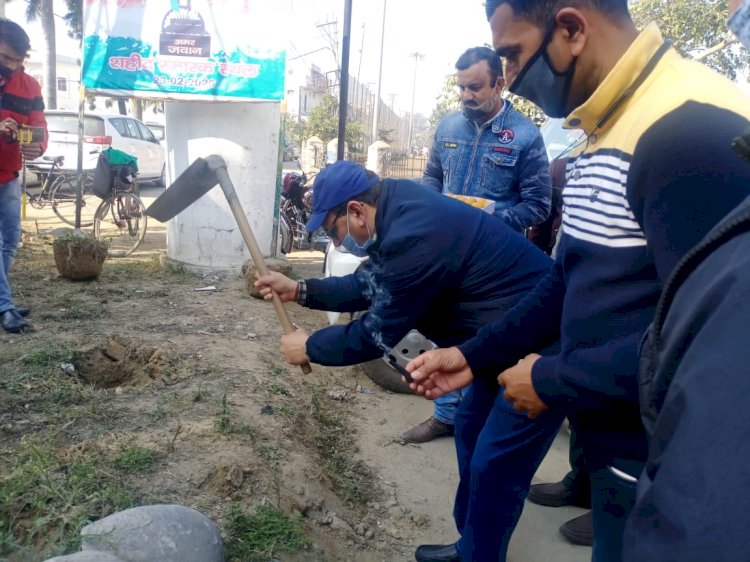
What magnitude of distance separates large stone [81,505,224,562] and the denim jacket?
219cm

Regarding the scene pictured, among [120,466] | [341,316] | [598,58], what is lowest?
[341,316]

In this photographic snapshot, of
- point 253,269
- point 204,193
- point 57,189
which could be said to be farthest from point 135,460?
point 57,189

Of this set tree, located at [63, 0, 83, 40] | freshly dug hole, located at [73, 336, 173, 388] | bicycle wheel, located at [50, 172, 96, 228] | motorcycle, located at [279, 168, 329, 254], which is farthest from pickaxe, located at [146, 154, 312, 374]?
tree, located at [63, 0, 83, 40]

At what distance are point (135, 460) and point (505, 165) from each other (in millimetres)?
2387

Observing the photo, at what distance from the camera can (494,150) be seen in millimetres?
3584

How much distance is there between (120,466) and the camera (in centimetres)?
266

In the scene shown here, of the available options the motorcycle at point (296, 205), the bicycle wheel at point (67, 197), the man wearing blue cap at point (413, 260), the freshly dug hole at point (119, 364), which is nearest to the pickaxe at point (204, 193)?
the man wearing blue cap at point (413, 260)

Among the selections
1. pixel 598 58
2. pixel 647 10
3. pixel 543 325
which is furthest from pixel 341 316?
pixel 647 10

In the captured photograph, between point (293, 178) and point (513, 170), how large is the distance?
20.9ft

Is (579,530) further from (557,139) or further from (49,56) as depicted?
(49,56)

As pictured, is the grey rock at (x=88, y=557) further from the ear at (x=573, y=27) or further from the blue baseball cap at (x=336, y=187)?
the ear at (x=573, y=27)

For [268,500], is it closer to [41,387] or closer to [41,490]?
[41,490]

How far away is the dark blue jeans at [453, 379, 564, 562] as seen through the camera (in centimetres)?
219

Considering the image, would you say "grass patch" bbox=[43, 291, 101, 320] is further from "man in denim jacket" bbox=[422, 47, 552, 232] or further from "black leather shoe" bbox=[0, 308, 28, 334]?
"man in denim jacket" bbox=[422, 47, 552, 232]
